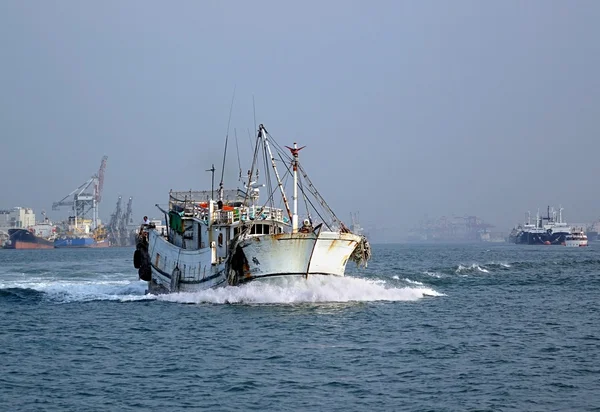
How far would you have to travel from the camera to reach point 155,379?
25812 millimetres

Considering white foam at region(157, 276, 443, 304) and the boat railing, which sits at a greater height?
the boat railing

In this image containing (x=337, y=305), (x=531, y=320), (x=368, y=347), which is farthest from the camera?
(x=337, y=305)

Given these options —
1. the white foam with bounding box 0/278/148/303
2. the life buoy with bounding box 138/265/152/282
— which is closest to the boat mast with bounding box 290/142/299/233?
the white foam with bounding box 0/278/148/303

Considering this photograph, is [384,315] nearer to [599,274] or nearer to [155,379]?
[155,379]

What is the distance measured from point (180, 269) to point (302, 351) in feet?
71.1

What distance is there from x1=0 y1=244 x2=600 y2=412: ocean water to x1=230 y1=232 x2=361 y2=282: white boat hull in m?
0.87

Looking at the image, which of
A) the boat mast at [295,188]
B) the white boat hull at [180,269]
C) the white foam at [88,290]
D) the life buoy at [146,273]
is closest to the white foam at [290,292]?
the white boat hull at [180,269]

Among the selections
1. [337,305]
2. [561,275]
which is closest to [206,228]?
[337,305]

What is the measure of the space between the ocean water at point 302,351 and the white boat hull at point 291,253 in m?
0.87

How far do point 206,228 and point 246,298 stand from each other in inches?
252

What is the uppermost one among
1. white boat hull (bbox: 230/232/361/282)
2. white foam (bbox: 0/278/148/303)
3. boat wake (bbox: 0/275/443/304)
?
white boat hull (bbox: 230/232/361/282)

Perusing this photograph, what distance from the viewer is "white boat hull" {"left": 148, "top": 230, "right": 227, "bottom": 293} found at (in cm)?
4591

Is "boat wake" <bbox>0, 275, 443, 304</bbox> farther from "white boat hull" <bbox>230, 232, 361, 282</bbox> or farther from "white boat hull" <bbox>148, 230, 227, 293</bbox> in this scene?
"white boat hull" <bbox>148, 230, 227, 293</bbox>

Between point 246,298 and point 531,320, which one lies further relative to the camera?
point 246,298
